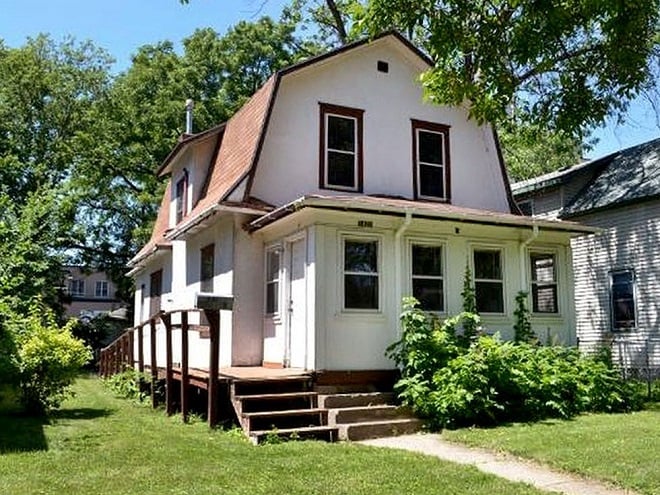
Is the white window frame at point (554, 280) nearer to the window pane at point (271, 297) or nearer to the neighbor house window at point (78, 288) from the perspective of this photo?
the window pane at point (271, 297)

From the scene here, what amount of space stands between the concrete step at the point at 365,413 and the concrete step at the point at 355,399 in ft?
0.55

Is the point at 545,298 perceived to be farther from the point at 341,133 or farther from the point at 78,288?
the point at 78,288

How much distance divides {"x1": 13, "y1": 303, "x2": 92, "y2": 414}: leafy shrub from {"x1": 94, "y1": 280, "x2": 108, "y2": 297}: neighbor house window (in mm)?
47144

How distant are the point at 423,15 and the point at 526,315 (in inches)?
277

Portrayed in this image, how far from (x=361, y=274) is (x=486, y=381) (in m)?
2.54

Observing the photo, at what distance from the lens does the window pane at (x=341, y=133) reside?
1280 cm

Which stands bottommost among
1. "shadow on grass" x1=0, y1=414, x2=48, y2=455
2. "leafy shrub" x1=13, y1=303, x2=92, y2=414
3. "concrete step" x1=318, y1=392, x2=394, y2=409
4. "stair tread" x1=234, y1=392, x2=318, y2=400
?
"shadow on grass" x1=0, y1=414, x2=48, y2=455

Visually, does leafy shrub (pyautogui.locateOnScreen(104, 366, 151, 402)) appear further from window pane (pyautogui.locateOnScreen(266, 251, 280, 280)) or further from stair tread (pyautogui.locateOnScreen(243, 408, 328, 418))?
stair tread (pyautogui.locateOnScreen(243, 408, 328, 418))

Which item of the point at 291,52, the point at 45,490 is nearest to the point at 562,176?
the point at 291,52

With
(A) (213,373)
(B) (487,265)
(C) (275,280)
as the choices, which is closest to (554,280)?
(B) (487,265)

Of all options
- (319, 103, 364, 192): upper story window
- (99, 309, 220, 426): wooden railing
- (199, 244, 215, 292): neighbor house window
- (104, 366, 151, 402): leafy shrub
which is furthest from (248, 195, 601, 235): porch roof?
(104, 366, 151, 402): leafy shrub

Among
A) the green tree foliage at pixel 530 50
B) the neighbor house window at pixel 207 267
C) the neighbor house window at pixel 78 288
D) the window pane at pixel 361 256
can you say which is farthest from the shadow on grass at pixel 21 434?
the neighbor house window at pixel 78 288

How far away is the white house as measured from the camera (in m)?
10.2

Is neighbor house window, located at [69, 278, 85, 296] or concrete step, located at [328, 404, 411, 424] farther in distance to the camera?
neighbor house window, located at [69, 278, 85, 296]
